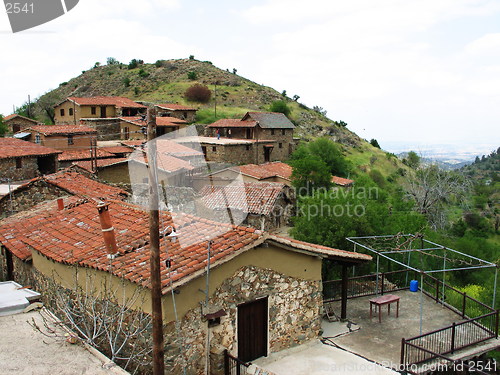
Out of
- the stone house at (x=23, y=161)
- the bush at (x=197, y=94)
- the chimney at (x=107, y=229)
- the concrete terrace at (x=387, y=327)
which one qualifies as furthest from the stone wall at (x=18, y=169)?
the bush at (x=197, y=94)

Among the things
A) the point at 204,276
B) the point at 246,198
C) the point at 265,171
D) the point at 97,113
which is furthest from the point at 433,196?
the point at 97,113

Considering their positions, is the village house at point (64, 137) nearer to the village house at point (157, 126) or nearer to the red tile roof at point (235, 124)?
the village house at point (157, 126)

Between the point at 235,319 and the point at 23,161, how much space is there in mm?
23396

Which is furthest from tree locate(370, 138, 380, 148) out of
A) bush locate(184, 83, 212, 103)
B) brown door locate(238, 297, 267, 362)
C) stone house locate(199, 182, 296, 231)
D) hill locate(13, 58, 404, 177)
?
brown door locate(238, 297, 267, 362)

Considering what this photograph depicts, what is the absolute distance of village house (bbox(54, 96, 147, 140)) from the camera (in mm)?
47719

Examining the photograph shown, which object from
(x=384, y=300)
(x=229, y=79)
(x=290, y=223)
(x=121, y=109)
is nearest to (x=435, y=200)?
(x=290, y=223)

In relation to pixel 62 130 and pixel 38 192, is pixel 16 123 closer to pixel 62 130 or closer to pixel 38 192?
pixel 62 130

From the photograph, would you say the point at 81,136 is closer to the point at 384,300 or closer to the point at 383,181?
the point at 384,300

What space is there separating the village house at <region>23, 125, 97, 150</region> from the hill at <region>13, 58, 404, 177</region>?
22.3 metres

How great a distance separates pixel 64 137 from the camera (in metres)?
35.2

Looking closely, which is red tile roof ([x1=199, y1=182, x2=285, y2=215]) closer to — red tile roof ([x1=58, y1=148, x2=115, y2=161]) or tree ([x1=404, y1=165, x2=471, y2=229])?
red tile roof ([x1=58, y1=148, x2=115, y2=161])

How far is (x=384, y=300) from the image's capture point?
12.2 m

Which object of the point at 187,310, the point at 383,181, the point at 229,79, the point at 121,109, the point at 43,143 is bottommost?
the point at 383,181

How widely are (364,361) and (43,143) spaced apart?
32934 millimetres
